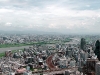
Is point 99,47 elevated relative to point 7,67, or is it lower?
elevated

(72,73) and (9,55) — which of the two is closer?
(72,73)

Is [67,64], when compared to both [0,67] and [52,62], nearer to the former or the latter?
[52,62]

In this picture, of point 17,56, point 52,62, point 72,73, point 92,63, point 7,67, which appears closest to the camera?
point 72,73

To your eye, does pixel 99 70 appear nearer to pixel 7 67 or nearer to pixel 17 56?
pixel 7 67

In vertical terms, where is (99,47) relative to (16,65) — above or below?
above

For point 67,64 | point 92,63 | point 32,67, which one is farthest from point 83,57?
point 92,63

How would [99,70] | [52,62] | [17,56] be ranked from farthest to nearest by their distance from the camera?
[17,56] < [52,62] < [99,70]

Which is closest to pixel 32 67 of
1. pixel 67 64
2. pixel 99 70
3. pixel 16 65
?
pixel 16 65

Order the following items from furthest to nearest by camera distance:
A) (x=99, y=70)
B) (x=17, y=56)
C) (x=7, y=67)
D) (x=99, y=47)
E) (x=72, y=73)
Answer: (x=17, y=56)
(x=99, y=47)
(x=7, y=67)
(x=72, y=73)
(x=99, y=70)

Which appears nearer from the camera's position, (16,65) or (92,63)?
(92,63)
